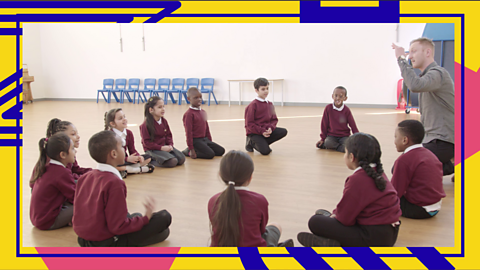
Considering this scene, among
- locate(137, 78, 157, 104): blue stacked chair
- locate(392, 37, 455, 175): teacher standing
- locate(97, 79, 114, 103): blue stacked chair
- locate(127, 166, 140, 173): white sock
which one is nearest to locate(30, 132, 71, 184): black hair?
locate(127, 166, 140, 173): white sock

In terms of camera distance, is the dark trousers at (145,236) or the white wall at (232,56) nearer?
the dark trousers at (145,236)

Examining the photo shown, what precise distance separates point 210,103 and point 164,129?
26.0 feet

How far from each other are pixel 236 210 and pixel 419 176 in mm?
1343

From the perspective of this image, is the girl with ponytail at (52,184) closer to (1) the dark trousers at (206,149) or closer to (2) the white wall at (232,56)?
(1) the dark trousers at (206,149)

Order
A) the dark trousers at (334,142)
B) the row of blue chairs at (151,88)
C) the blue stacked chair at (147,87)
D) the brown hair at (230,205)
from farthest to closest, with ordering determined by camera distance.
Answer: the blue stacked chair at (147,87), the row of blue chairs at (151,88), the dark trousers at (334,142), the brown hair at (230,205)

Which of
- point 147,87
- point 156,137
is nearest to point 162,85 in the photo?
point 147,87

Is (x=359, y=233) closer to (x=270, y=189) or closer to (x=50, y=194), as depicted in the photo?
(x=270, y=189)

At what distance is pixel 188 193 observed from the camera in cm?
307

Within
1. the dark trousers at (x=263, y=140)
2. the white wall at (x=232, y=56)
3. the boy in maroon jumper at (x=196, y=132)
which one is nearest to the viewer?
the boy in maroon jumper at (x=196, y=132)

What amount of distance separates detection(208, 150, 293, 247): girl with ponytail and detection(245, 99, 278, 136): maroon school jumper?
2.77 metres

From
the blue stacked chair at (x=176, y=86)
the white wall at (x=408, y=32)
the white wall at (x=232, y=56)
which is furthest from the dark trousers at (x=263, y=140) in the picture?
the blue stacked chair at (x=176, y=86)

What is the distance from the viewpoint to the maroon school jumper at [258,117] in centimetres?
459

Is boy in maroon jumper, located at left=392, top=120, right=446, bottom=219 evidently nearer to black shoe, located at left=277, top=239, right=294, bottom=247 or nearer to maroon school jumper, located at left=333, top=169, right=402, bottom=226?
maroon school jumper, located at left=333, top=169, right=402, bottom=226

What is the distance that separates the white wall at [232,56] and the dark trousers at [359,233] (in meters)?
8.28
